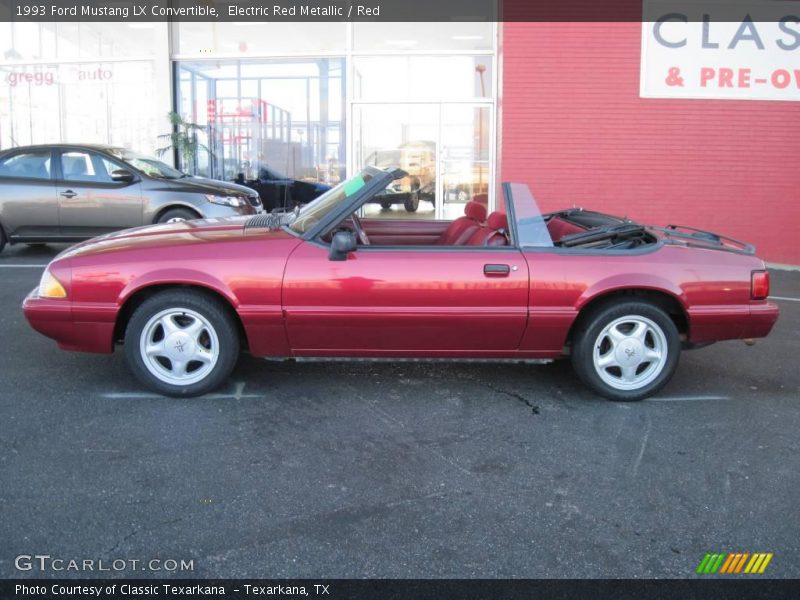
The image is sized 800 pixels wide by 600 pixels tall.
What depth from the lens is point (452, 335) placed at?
14.9 feet

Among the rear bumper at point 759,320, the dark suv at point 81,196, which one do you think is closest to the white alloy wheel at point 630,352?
the rear bumper at point 759,320

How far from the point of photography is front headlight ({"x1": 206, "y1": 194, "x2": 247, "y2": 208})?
1016 centimetres

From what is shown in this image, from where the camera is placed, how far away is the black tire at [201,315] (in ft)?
14.6

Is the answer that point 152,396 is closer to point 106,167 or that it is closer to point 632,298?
point 632,298

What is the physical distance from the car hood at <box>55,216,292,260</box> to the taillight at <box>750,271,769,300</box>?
2807 mm

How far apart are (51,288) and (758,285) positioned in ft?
13.8

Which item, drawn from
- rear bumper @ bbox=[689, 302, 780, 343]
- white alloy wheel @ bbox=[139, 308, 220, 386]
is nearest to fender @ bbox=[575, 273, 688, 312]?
rear bumper @ bbox=[689, 302, 780, 343]

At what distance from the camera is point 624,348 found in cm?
463

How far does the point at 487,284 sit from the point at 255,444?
1.58 m

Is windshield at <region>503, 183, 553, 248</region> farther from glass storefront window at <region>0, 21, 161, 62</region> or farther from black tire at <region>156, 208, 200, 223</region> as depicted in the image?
glass storefront window at <region>0, 21, 161, 62</region>

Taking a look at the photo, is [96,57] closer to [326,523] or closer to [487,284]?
[487,284]

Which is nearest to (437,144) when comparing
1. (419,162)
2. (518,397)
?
(419,162)

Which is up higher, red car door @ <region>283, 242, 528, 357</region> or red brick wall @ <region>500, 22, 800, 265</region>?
red brick wall @ <region>500, 22, 800, 265</region>
